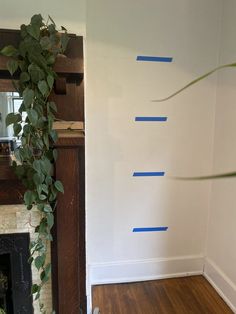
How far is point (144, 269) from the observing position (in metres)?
2.11

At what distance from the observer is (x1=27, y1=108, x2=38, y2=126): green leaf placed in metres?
1.10

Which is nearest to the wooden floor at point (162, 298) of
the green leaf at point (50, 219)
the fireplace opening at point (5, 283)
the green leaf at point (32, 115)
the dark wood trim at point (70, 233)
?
the dark wood trim at point (70, 233)

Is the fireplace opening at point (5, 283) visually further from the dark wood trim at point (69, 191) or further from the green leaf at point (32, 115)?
the green leaf at point (32, 115)

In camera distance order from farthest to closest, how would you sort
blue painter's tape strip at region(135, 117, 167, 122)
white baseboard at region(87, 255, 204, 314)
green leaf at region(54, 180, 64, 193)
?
white baseboard at region(87, 255, 204, 314) < blue painter's tape strip at region(135, 117, 167, 122) < green leaf at region(54, 180, 64, 193)

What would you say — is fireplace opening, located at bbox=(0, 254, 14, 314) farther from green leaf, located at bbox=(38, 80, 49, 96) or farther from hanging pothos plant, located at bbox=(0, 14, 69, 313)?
green leaf, located at bbox=(38, 80, 49, 96)

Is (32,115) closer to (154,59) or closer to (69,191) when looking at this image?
(69,191)

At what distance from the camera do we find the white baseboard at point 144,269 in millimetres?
2062

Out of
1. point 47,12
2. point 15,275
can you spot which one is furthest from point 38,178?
point 47,12

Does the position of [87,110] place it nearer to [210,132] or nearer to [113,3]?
[113,3]

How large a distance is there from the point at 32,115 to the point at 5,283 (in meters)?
0.94

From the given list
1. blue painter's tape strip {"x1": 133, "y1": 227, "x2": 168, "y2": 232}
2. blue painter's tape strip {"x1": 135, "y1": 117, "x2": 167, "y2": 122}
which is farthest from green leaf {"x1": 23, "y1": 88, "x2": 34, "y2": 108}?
blue painter's tape strip {"x1": 133, "y1": 227, "x2": 168, "y2": 232}

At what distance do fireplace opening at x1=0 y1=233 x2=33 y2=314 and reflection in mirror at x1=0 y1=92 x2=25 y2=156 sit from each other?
1.45 ft

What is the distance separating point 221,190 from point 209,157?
0.91 ft

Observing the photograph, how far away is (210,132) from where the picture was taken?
81.0 inches
